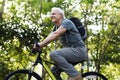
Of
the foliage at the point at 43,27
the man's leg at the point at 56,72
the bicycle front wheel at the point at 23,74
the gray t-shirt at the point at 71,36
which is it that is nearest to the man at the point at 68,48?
the gray t-shirt at the point at 71,36

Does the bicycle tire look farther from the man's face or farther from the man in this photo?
the man's face

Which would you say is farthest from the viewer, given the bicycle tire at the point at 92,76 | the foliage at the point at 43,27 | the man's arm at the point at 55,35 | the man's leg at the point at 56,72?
the foliage at the point at 43,27

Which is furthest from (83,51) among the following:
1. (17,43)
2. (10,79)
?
(17,43)

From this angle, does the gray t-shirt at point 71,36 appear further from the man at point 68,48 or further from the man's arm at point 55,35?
the man's arm at point 55,35

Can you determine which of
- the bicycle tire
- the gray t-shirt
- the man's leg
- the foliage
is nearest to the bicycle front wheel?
the man's leg

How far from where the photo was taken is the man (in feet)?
21.3

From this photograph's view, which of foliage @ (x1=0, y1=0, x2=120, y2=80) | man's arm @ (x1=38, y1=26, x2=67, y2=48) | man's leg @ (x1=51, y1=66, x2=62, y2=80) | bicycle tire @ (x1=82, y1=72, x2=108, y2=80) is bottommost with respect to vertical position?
man's leg @ (x1=51, y1=66, x2=62, y2=80)

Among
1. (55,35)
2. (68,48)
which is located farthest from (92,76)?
(55,35)

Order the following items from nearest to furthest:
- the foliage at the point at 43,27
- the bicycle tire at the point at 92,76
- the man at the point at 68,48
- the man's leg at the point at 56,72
Answer: the man at the point at 68,48 < the man's leg at the point at 56,72 < the bicycle tire at the point at 92,76 < the foliage at the point at 43,27

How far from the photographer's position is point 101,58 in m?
24.2

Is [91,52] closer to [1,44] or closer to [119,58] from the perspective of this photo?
[119,58]

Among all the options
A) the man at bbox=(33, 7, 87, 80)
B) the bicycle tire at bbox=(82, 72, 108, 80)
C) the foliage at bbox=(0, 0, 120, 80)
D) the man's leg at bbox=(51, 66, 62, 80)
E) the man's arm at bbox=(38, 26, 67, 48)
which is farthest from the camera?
the foliage at bbox=(0, 0, 120, 80)

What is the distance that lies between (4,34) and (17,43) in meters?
0.82

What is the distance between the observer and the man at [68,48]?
255 inches
